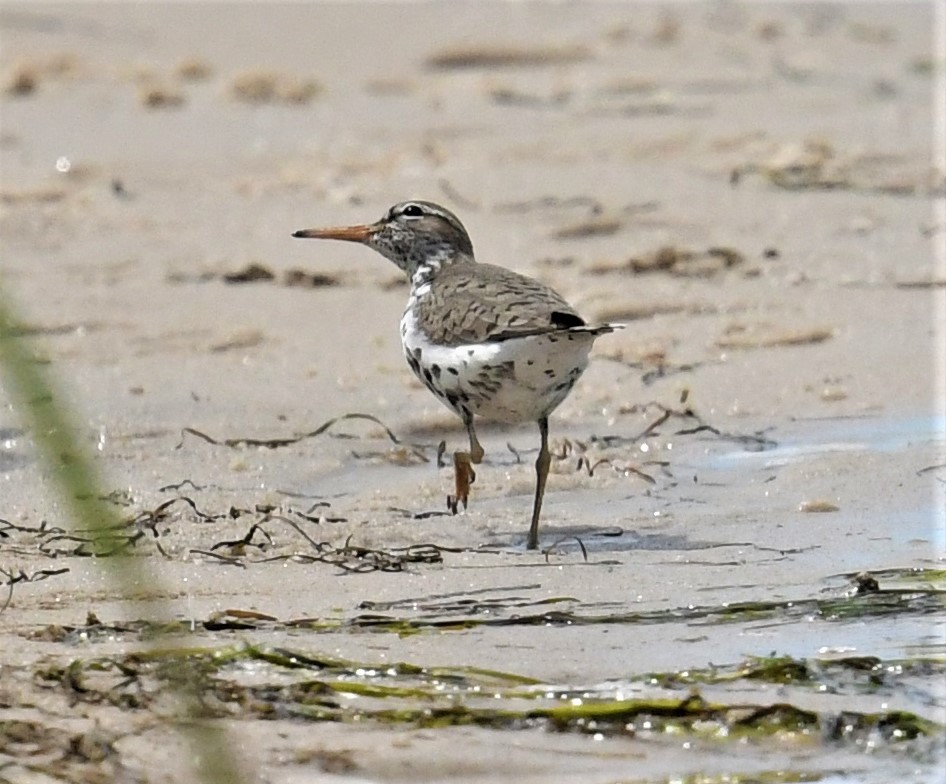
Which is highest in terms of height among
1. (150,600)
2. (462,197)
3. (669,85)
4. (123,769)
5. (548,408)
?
(669,85)

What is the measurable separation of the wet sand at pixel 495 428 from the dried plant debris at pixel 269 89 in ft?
0.10

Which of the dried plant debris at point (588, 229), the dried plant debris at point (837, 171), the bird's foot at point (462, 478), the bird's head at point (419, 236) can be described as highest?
the dried plant debris at point (837, 171)

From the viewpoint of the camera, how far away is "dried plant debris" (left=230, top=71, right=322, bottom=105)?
39.9 feet

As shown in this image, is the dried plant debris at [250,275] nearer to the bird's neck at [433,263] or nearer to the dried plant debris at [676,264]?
the dried plant debris at [676,264]

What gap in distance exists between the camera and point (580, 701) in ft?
13.1

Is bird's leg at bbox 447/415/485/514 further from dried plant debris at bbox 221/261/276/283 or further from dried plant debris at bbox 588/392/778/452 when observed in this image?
dried plant debris at bbox 221/261/276/283

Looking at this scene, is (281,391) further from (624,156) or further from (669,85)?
(669,85)

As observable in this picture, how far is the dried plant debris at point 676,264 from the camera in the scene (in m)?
8.27

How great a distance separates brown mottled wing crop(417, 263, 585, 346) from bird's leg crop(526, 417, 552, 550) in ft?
1.09

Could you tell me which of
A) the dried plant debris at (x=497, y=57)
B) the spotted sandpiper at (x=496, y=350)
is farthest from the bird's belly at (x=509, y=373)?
the dried plant debris at (x=497, y=57)

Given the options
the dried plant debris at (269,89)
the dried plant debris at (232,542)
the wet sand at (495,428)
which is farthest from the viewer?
the dried plant debris at (269,89)

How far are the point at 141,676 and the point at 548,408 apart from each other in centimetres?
196

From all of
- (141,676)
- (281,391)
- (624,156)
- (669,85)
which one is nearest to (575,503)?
(281,391)

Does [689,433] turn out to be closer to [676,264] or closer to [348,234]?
[348,234]
